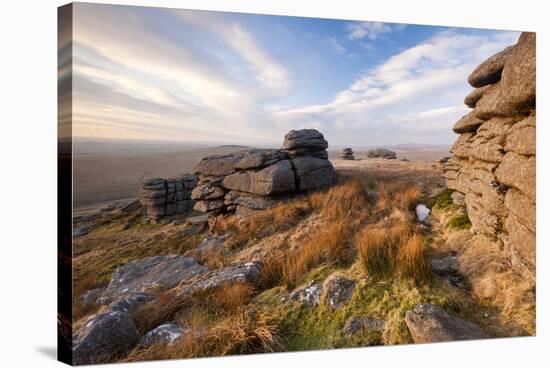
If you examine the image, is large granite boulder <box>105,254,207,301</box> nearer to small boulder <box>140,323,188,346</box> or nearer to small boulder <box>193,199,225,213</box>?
small boulder <box>140,323,188,346</box>

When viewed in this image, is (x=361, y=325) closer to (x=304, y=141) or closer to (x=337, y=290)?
(x=337, y=290)

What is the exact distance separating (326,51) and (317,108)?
974 mm

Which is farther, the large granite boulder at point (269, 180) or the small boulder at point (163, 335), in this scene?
the large granite boulder at point (269, 180)

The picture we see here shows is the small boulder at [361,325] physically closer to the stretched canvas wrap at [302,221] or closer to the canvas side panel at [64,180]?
the stretched canvas wrap at [302,221]

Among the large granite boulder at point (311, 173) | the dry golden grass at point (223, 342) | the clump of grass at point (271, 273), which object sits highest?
the large granite boulder at point (311, 173)

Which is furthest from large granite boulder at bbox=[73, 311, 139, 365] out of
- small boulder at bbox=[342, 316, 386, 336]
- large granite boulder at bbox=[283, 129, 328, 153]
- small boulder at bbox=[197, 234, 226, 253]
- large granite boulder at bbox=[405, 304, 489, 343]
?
large granite boulder at bbox=[283, 129, 328, 153]

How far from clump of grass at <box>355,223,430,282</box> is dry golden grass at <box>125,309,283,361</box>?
1810 mm

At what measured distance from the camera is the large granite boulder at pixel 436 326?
3.79 metres

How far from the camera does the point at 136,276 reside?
568 centimetres

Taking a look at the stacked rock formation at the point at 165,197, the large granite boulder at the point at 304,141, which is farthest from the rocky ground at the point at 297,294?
the stacked rock formation at the point at 165,197

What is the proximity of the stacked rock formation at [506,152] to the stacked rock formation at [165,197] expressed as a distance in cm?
1362

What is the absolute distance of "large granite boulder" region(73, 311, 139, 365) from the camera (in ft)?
11.4

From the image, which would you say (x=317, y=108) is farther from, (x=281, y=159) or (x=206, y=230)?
(x=206, y=230)

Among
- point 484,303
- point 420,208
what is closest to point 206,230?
point 420,208
